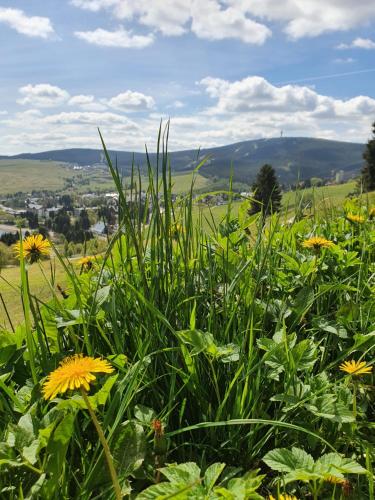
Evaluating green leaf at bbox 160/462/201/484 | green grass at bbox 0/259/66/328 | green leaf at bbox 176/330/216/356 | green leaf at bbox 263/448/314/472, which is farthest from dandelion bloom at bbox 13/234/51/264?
green leaf at bbox 263/448/314/472

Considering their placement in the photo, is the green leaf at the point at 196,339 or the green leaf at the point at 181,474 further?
the green leaf at the point at 196,339

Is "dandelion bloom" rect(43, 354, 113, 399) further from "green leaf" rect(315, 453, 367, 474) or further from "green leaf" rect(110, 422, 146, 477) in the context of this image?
"green leaf" rect(315, 453, 367, 474)

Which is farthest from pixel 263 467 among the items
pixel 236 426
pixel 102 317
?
pixel 102 317

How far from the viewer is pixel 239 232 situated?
2.26 m

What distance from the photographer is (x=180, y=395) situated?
54.7 inches

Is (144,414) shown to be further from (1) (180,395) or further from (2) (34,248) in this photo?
(2) (34,248)

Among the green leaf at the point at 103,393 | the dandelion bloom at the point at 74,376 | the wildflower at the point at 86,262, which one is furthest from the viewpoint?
the wildflower at the point at 86,262

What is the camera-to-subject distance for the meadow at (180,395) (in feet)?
3.36

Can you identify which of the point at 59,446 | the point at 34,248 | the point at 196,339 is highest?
the point at 34,248

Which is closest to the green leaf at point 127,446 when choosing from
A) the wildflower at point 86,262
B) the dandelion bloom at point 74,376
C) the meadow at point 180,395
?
the meadow at point 180,395

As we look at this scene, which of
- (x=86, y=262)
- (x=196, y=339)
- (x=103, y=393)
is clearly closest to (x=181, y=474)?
(x=103, y=393)

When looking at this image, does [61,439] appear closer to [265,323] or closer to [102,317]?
[102,317]

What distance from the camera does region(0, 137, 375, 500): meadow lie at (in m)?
1.02

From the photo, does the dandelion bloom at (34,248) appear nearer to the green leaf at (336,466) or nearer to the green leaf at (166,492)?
the green leaf at (166,492)
